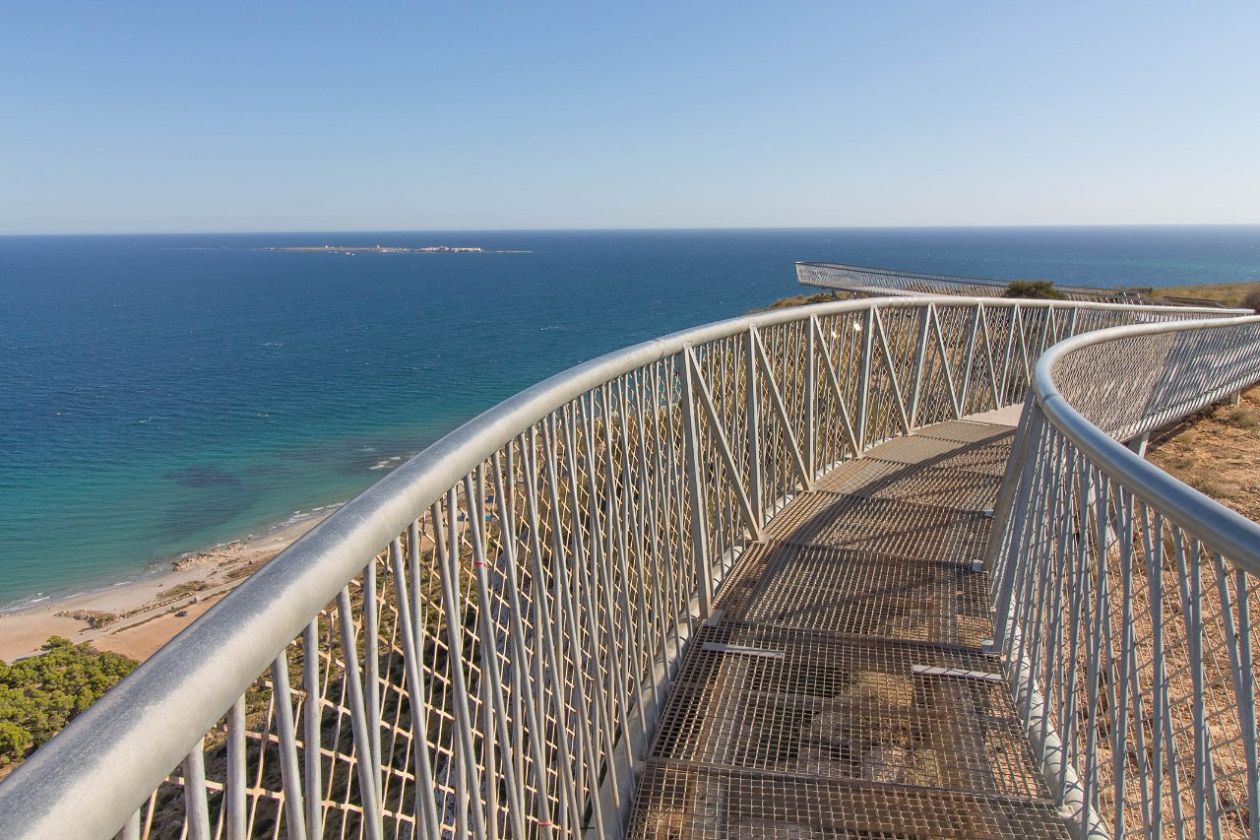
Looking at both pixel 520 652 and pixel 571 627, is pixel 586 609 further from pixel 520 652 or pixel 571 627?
pixel 520 652

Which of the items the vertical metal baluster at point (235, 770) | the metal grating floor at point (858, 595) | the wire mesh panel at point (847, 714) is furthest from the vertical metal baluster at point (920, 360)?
the vertical metal baluster at point (235, 770)

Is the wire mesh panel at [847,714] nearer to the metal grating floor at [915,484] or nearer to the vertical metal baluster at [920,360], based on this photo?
the metal grating floor at [915,484]

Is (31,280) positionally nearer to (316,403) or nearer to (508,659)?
(316,403)

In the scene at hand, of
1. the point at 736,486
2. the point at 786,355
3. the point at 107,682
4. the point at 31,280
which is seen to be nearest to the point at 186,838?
the point at 736,486

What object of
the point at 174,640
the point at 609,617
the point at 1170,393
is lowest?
the point at 1170,393

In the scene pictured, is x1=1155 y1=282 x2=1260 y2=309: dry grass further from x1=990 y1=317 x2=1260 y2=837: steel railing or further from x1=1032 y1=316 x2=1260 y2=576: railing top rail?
x1=1032 y1=316 x2=1260 y2=576: railing top rail

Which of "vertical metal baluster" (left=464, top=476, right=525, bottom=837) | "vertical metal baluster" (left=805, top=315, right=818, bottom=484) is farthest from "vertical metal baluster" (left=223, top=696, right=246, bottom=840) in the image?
"vertical metal baluster" (left=805, top=315, right=818, bottom=484)
